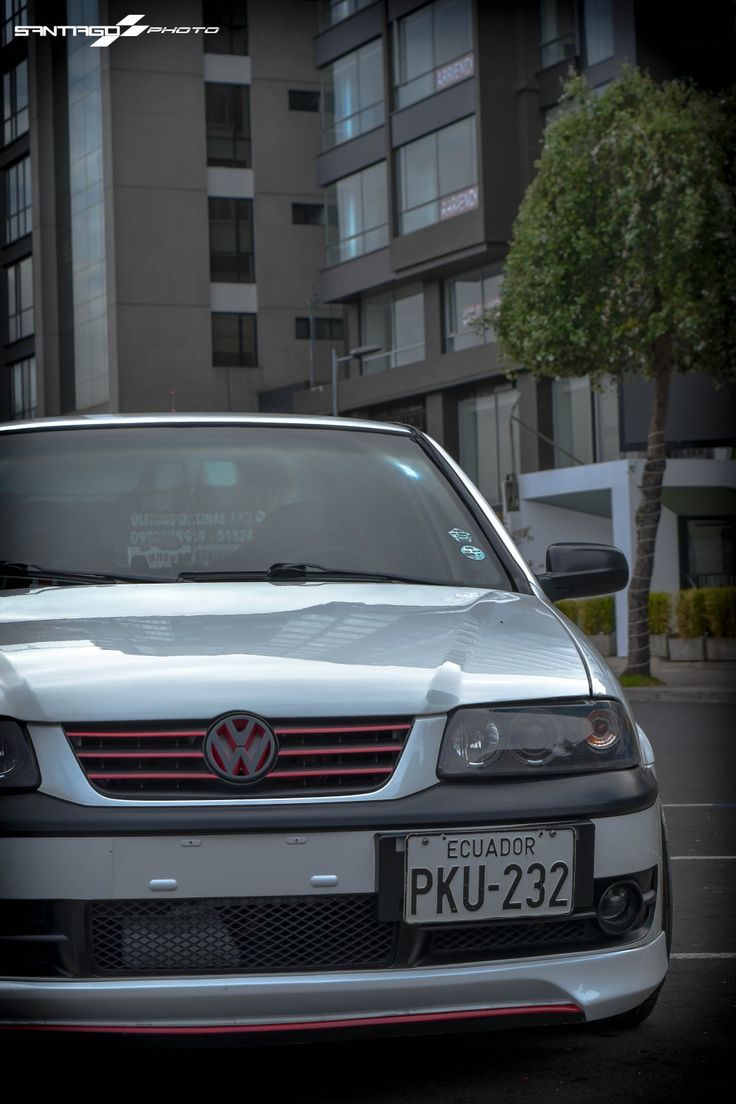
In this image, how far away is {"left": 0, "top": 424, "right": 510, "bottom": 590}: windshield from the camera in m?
4.47

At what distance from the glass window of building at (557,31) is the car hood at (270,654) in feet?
108

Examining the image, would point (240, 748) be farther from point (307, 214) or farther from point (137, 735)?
point (307, 214)

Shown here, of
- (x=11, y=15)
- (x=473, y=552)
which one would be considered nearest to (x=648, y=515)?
(x=473, y=552)

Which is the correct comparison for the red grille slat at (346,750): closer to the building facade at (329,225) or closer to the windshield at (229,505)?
the windshield at (229,505)

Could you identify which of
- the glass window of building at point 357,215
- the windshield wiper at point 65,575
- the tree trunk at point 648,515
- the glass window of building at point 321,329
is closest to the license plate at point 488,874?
the windshield wiper at point 65,575

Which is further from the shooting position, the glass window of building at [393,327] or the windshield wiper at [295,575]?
the glass window of building at [393,327]

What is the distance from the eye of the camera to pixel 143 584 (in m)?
4.16

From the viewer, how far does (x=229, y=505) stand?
4.66 metres

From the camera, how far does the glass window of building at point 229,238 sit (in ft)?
176

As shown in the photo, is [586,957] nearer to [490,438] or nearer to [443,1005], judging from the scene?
[443,1005]

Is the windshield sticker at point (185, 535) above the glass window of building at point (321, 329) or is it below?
below

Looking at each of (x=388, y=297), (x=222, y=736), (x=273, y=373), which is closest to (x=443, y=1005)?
(x=222, y=736)

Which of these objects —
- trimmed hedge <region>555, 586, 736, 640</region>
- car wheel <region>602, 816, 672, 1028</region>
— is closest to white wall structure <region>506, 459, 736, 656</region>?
trimmed hedge <region>555, 586, 736, 640</region>

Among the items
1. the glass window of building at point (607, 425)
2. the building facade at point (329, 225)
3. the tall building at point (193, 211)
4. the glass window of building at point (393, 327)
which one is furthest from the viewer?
the tall building at point (193, 211)
